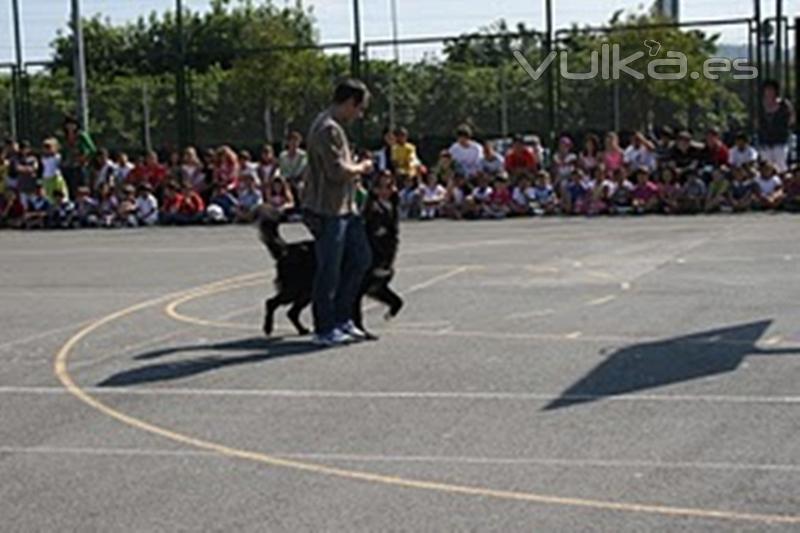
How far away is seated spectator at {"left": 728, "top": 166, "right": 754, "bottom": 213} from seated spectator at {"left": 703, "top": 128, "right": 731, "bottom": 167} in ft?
1.57

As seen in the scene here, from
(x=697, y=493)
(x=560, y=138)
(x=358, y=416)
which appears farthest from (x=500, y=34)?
(x=697, y=493)

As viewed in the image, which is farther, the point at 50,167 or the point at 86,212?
the point at 50,167

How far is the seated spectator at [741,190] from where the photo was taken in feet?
79.3

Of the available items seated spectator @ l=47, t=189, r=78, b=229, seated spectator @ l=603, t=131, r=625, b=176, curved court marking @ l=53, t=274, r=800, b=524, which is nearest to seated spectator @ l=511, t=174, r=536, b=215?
seated spectator @ l=603, t=131, r=625, b=176

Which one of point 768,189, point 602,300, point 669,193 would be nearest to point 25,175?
point 669,193

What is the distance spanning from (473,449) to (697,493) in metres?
1.44

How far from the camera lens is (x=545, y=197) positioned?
25.5 m

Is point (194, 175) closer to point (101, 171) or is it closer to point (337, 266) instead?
point (101, 171)

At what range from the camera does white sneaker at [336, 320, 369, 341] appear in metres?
12.1

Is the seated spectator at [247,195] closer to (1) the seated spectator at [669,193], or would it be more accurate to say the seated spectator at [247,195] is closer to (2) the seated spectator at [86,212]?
(2) the seated spectator at [86,212]

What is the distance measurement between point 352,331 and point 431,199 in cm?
1379

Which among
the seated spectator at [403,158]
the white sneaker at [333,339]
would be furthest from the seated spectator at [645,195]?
the white sneaker at [333,339]

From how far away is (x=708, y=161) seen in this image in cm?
2484

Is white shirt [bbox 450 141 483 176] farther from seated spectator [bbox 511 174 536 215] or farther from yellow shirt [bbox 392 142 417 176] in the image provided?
seated spectator [bbox 511 174 536 215]
